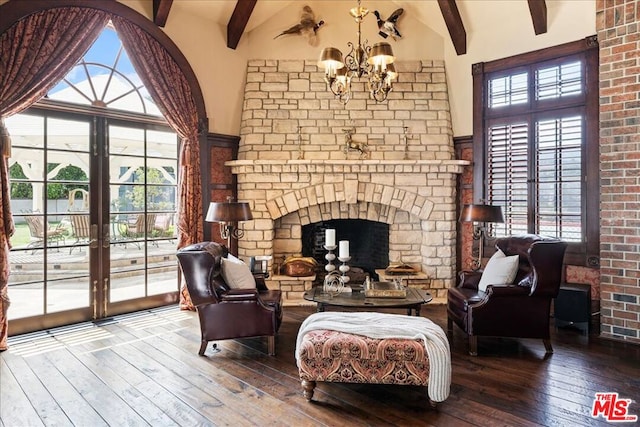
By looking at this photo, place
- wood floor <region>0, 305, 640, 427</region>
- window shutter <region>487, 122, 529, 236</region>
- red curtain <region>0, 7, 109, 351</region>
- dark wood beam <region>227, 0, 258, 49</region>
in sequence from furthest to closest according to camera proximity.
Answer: dark wood beam <region>227, 0, 258, 49</region> < window shutter <region>487, 122, 529, 236</region> < red curtain <region>0, 7, 109, 351</region> < wood floor <region>0, 305, 640, 427</region>

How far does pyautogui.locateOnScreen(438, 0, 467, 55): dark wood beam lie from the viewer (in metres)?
5.22

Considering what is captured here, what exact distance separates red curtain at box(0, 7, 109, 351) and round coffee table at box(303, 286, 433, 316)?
298 centimetres

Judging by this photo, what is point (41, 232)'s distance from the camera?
432 cm

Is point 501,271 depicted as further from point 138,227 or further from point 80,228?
point 80,228

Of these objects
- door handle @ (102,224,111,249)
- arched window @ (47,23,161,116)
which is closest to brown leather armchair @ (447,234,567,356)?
door handle @ (102,224,111,249)

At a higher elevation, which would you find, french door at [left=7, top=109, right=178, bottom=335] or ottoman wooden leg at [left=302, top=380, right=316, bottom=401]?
french door at [left=7, top=109, right=178, bottom=335]

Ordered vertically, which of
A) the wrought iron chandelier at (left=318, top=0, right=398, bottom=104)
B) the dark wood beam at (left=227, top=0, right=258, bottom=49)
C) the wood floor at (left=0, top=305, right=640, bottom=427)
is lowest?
the wood floor at (left=0, top=305, right=640, bottom=427)

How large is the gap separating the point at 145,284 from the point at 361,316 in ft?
10.8

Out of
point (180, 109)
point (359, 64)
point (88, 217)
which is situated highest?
point (359, 64)

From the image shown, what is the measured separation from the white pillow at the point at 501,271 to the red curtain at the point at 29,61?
471 cm

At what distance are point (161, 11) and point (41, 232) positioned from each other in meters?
2.96

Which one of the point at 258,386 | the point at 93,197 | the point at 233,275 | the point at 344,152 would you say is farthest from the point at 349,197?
the point at 93,197

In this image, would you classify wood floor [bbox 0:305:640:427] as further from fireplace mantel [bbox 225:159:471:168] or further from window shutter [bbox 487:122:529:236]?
fireplace mantel [bbox 225:159:471:168]

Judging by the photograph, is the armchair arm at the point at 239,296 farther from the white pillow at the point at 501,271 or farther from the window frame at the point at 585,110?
the window frame at the point at 585,110
